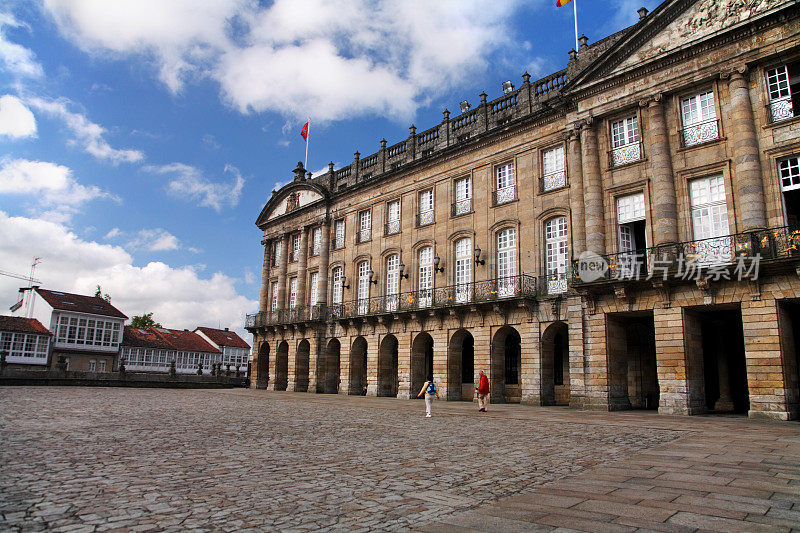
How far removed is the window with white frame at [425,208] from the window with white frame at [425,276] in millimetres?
1482

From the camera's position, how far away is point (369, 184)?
32.8 meters

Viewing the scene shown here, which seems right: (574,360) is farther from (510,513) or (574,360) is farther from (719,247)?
(510,513)

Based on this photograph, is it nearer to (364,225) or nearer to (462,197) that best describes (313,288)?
(364,225)

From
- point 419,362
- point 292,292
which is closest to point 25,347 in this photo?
point 292,292

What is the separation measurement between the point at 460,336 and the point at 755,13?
16691 millimetres

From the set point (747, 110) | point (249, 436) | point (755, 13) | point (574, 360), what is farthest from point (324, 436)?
point (755, 13)

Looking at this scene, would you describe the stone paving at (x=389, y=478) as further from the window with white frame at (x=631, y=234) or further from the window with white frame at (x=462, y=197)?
the window with white frame at (x=462, y=197)

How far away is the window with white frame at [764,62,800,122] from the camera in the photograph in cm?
1714

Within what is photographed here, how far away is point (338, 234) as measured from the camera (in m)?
35.1

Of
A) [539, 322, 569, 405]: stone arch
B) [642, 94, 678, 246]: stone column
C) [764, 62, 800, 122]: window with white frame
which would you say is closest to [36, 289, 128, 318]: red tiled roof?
[539, 322, 569, 405]: stone arch

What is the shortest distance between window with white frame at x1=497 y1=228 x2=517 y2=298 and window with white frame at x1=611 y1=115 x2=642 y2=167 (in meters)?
5.60

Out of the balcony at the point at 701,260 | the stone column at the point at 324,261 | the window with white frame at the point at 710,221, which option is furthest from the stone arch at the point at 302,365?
the window with white frame at the point at 710,221

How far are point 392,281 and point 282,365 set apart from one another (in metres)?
11.9

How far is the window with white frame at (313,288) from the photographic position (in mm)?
35656
